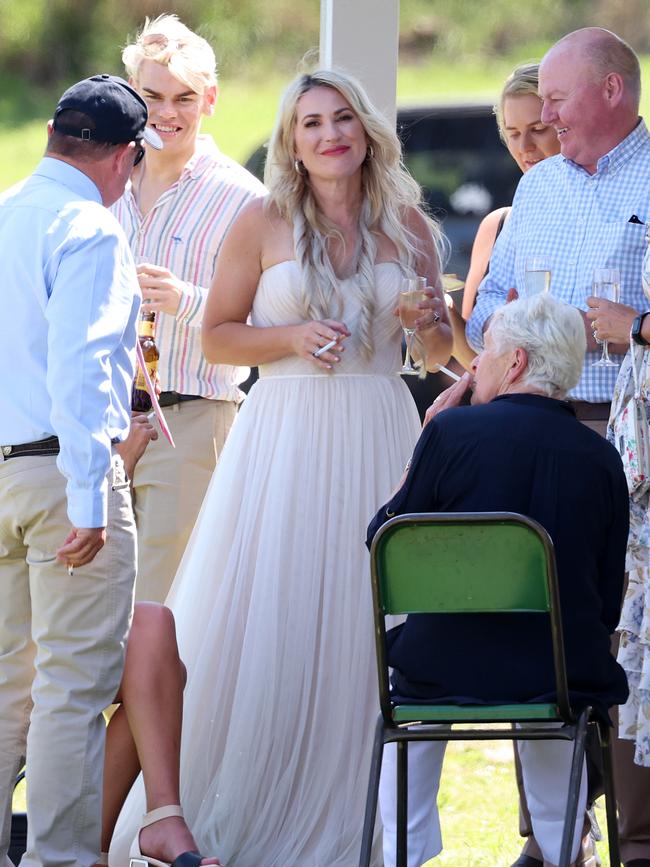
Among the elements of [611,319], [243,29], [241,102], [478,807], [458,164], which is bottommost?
[478,807]

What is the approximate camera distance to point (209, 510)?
388 centimetres

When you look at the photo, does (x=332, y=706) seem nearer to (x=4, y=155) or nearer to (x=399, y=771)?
(x=399, y=771)

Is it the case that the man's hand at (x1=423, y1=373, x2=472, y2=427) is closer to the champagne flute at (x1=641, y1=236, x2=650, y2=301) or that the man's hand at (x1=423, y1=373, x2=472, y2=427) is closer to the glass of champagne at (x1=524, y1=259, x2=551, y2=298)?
the glass of champagne at (x1=524, y1=259, x2=551, y2=298)

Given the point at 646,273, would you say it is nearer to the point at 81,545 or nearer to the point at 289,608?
the point at 289,608

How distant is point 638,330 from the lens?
3.34 meters

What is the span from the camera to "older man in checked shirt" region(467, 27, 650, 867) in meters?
3.63

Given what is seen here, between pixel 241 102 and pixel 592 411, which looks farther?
pixel 241 102

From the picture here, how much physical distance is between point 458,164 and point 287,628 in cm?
547

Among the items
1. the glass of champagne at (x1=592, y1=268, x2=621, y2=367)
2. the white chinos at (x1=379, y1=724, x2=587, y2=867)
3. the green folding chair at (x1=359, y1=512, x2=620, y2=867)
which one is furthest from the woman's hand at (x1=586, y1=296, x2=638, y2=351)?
the white chinos at (x1=379, y1=724, x2=587, y2=867)

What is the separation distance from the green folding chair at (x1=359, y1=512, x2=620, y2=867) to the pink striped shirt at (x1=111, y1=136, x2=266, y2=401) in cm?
158

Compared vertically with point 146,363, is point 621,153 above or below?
above

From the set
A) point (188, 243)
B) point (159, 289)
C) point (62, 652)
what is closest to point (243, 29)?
point (188, 243)

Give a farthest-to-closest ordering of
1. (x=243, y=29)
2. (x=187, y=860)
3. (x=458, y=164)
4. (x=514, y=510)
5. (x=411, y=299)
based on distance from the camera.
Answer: (x=243, y=29) → (x=458, y=164) → (x=411, y=299) → (x=187, y=860) → (x=514, y=510)

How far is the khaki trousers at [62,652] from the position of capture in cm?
297
